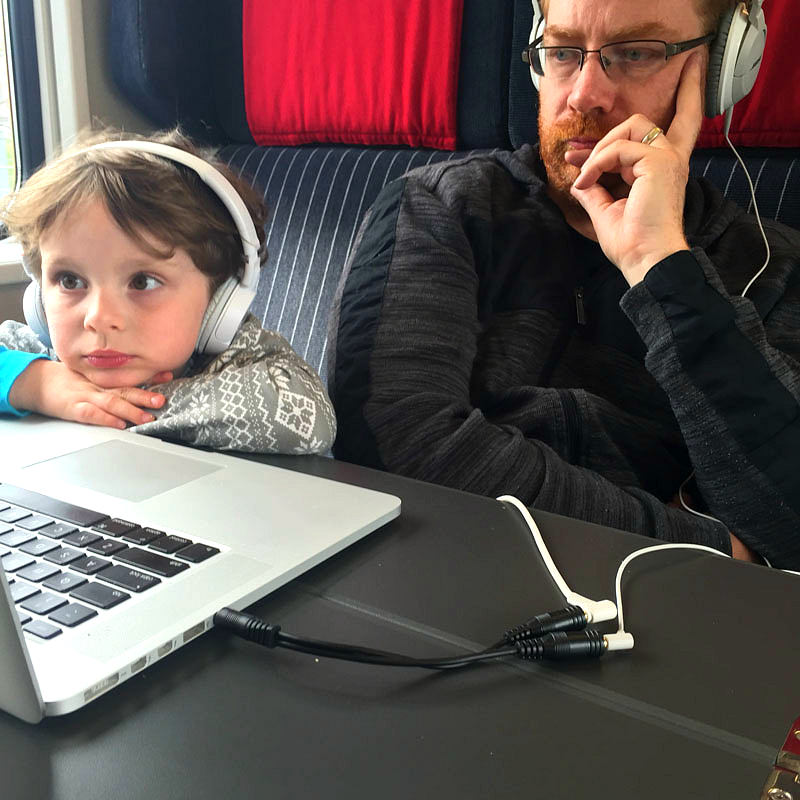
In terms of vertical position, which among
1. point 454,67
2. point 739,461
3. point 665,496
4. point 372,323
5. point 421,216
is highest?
point 454,67

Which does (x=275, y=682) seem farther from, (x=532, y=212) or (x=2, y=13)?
(x=2, y=13)

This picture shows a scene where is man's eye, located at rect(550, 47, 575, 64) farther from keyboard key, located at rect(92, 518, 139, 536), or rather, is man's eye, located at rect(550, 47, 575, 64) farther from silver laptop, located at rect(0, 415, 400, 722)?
keyboard key, located at rect(92, 518, 139, 536)

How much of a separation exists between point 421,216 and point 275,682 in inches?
31.6

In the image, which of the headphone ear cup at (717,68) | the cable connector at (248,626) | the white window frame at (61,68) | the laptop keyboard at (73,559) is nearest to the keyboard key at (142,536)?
the laptop keyboard at (73,559)

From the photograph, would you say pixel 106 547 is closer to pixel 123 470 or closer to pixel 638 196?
pixel 123 470

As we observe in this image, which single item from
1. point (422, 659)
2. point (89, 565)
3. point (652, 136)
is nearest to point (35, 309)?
point (89, 565)

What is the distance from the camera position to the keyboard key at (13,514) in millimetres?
558

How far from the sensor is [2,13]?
1.84 meters

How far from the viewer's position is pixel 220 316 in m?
0.90

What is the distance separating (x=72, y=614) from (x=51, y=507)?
0.55 feet

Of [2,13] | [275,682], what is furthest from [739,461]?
[2,13]

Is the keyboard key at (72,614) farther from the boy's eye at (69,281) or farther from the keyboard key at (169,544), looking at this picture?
the boy's eye at (69,281)

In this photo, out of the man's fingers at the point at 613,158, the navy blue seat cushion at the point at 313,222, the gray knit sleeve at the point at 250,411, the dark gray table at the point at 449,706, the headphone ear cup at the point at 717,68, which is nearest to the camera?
the dark gray table at the point at 449,706

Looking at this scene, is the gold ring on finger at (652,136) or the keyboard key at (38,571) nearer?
the keyboard key at (38,571)
